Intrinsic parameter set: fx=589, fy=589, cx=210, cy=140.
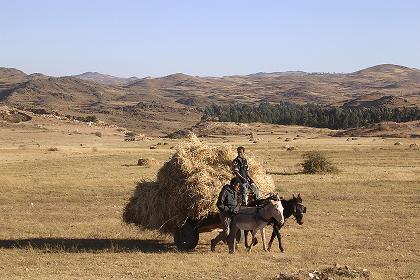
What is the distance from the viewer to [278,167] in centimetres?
4003

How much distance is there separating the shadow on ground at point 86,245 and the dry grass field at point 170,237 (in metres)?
0.03

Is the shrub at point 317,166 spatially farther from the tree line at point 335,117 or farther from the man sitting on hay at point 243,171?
the tree line at point 335,117

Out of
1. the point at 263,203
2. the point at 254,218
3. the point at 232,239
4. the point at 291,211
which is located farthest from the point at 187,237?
the point at 291,211

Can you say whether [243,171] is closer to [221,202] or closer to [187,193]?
[221,202]

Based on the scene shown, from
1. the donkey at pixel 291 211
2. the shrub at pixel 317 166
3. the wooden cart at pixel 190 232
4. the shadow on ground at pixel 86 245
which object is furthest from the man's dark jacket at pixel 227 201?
the shrub at pixel 317 166

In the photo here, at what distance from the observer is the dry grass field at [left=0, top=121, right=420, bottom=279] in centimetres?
1341

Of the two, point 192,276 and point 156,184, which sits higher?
point 156,184

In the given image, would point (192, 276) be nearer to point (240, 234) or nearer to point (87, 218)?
point (240, 234)

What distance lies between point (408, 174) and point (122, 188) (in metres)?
16.7

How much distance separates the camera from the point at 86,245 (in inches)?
648

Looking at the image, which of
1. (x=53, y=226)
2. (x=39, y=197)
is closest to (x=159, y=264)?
(x=53, y=226)

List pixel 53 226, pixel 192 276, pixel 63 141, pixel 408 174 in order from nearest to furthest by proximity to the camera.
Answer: pixel 192 276
pixel 53 226
pixel 408 174
pixel 63 141

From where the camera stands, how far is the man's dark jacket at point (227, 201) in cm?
1492

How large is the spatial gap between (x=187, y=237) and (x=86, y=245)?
9.64ft
